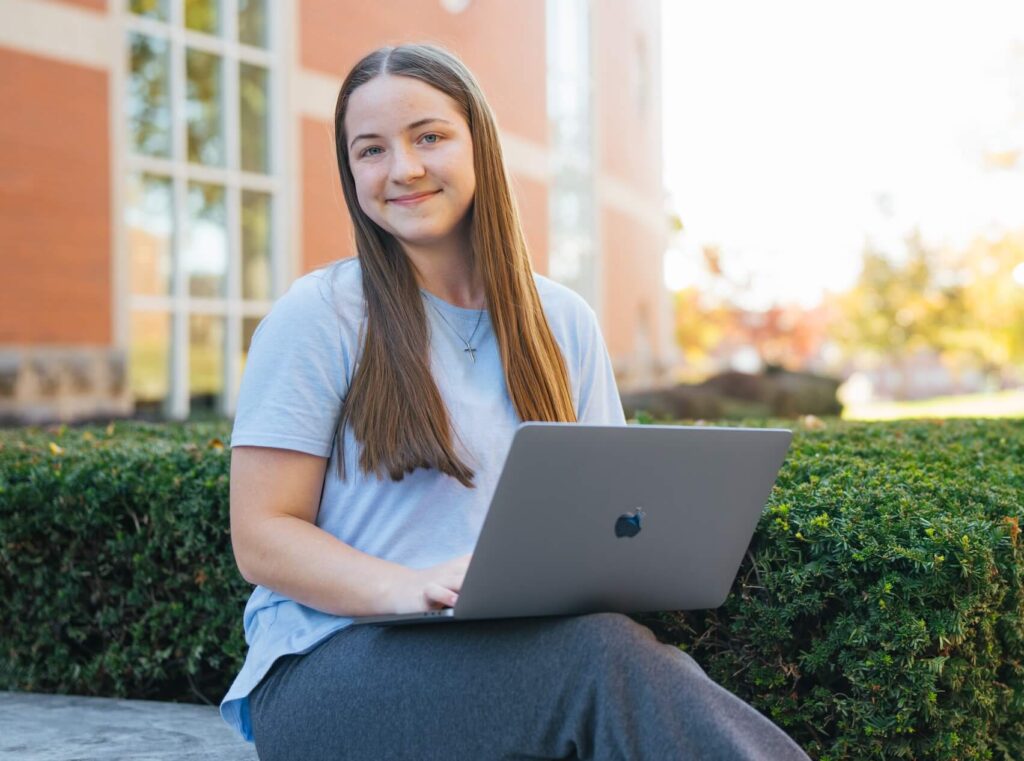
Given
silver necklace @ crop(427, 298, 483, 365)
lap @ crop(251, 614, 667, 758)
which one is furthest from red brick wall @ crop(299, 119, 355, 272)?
lap @ crop(251, 614, 667, 758)

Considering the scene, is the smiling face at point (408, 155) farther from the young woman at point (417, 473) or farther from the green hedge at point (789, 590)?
the green hedge at point (789, 590)

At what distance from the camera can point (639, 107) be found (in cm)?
1988

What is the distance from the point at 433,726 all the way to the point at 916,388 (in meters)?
67.2

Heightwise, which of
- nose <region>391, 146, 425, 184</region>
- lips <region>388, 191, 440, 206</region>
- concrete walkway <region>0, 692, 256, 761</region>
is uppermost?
nose <region>391, 146, 425, 184</region>

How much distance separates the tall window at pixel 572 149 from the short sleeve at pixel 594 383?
514 inches

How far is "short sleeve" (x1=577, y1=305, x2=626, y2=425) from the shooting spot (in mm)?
2689

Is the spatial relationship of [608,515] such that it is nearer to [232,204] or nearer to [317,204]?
[232,204]

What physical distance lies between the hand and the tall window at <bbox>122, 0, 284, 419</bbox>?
8148mm

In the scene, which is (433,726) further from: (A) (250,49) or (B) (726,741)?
(A) (250,49)

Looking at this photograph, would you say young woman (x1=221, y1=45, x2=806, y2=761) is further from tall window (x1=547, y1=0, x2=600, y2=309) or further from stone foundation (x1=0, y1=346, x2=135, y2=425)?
tall window (x1=547, y1=0, x2=600, y2=309)

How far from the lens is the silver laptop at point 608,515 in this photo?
185 centimetres

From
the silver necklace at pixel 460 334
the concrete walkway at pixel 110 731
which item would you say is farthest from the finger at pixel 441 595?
the concrete walkway at pixel 110 731

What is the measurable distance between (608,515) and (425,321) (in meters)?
0.70

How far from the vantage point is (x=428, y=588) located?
2.02 m
